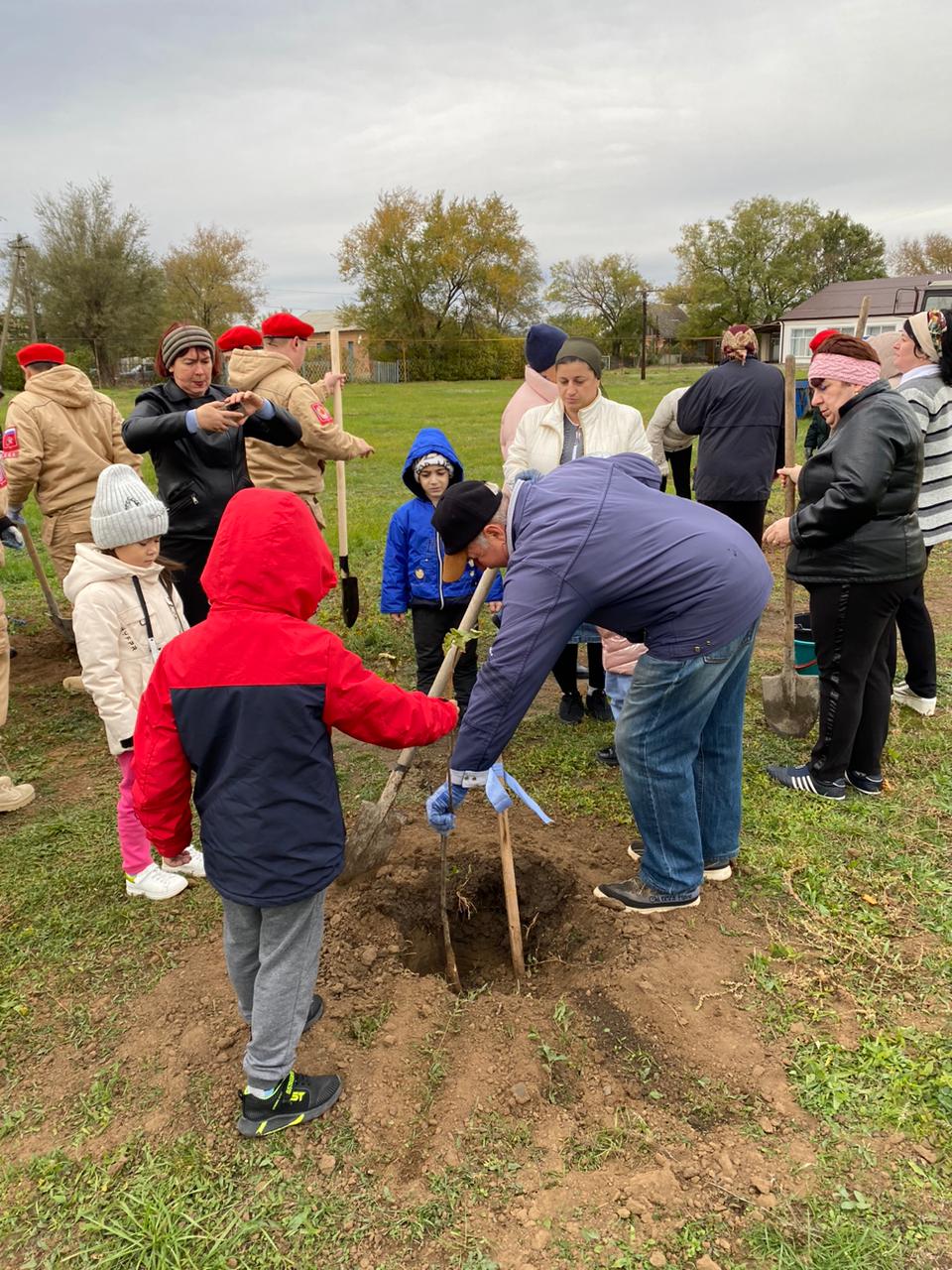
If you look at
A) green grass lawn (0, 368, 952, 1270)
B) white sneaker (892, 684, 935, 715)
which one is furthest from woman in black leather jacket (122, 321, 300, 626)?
white sneaker (892, 684, 935, 715)

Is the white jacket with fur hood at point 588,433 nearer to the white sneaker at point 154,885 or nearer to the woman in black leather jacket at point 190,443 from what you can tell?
the woman in black leather jacket at point 190,443

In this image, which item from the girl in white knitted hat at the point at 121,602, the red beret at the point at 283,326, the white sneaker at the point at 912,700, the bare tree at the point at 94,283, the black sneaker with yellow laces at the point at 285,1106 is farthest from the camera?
the bare tree at the point at 94,283

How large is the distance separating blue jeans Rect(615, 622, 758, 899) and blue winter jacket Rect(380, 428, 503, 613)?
5.03 ft

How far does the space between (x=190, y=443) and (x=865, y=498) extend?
3165mm

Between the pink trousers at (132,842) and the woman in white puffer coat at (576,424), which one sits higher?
the woman in white puffer coat at (576,424)

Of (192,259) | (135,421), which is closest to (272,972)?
(135,421)

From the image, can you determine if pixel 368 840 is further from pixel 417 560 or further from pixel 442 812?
pixel 417 560

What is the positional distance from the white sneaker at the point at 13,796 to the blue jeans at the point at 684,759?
124 inches

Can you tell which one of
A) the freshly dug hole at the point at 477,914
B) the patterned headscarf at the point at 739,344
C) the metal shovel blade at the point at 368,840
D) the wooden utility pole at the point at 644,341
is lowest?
the freshly dug hole at the point at 477,914

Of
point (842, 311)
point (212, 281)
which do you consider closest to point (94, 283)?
point (212, 281)

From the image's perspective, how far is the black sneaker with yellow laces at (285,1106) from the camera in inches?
93.4

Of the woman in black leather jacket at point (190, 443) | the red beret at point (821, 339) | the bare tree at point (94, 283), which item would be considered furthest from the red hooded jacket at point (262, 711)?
the bare tree at point (94, 283)

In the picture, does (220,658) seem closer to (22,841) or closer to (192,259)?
(22,841)

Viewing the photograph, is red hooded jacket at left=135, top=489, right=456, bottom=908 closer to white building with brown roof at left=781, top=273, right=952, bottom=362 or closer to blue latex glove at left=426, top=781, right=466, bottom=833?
blue latex glove at left=426, top=781, right=466, bottom=833
